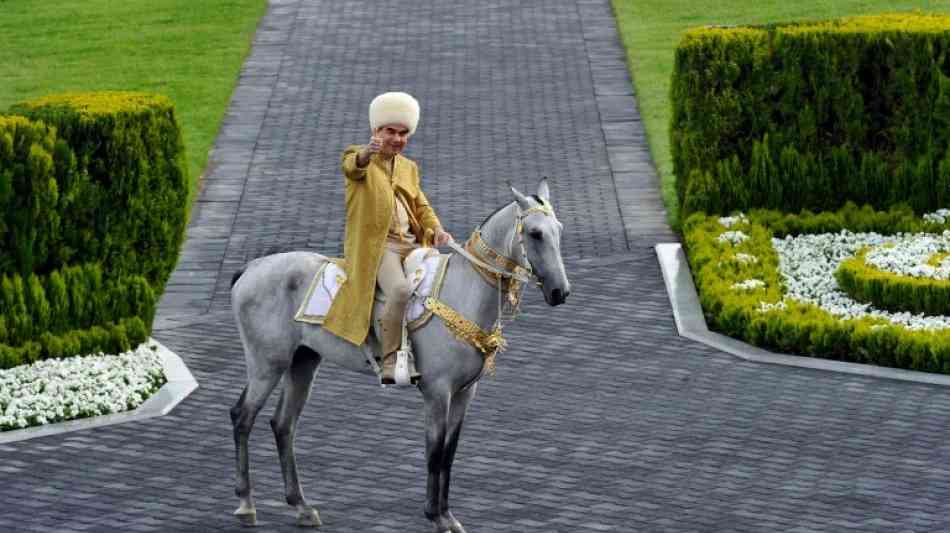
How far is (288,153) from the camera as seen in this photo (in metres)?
23.7

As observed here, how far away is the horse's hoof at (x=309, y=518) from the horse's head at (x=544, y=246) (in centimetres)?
238

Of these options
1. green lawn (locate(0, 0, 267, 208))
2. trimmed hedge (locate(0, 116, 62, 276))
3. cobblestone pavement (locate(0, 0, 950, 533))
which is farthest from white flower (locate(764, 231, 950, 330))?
green lawn (locate(0, 0, 267, 208))

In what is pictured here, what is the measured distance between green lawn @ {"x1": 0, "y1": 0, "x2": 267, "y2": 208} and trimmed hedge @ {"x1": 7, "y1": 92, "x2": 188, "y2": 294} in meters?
5.02

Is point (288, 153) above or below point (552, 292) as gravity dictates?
below

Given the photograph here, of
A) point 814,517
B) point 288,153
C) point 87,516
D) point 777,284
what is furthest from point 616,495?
point 288,153

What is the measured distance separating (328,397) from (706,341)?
3.53m

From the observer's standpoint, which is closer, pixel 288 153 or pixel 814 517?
pixel 814 517

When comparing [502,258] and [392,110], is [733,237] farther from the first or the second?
[392,110]

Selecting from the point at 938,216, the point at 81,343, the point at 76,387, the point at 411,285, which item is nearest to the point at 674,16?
the point at 938,216

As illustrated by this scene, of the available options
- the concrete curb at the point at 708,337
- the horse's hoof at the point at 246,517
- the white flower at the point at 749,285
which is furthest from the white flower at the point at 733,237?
the horse's hoof at the point at 246,517

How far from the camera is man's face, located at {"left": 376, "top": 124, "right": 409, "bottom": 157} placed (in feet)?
40.0

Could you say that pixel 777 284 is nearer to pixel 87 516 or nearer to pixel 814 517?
pixel 814 517

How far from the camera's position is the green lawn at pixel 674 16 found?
26672mm

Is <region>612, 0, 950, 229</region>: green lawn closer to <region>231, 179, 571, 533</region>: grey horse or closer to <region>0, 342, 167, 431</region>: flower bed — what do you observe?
<region>0, 342, 167, 431</region>: flower bed
